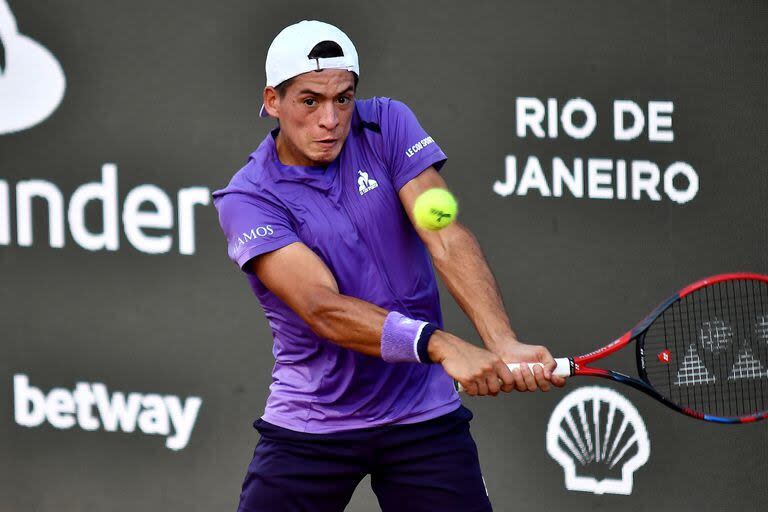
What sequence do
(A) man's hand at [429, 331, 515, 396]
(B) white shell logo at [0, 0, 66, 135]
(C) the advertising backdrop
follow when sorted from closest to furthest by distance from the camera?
(A) man's hand at [429, 331, 515, 396] < (C) the advertising backdrop < (B) white shell logo at [0, 0, 66, 135]

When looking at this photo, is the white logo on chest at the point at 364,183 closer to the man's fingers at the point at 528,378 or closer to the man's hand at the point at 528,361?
the man's hand at the point at 528,361

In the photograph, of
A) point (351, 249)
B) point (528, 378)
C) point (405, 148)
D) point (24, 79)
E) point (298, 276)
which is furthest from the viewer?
point (24, 79)

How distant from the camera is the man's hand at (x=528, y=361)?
2.93m

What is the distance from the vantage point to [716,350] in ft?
12.7

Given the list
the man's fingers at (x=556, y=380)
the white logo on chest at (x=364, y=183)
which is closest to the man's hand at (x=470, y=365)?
the man's fingers at (x=556, y=380)

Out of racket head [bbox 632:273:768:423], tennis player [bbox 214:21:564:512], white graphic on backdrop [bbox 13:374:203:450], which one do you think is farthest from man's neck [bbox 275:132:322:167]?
white graphic on backdrop [bbox 13:374:203:450]

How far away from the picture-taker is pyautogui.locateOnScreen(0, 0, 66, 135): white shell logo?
487 centimetres

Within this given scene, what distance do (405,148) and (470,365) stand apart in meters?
0.69

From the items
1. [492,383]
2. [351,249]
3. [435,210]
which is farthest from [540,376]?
[351,249]

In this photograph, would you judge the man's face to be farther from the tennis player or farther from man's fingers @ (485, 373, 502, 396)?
man's fingers @ (485, 373, 502, 396)

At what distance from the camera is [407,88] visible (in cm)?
446

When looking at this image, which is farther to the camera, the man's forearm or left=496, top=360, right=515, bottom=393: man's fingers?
the man's forearm

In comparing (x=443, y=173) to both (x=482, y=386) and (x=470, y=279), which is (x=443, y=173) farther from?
(x=482, y=386)

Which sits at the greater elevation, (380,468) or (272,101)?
(272,101)
